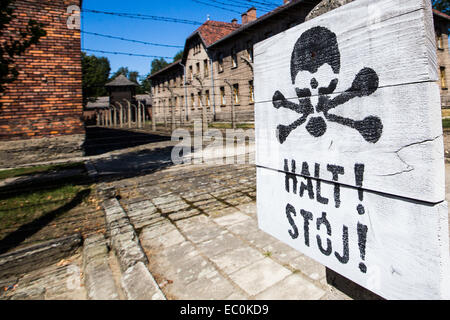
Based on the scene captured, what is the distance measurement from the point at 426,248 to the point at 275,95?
776 mm

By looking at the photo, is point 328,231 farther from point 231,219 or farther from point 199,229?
point 231,219

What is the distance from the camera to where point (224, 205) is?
3939mm

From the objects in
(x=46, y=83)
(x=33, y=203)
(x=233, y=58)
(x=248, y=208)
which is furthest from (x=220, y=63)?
(x=248, y=208)

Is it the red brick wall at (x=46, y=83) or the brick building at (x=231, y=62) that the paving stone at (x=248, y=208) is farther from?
the brick building at (x=231, y=62)

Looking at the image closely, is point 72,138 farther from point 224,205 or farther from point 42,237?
point 224,205

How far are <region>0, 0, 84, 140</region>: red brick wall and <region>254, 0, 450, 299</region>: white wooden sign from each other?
27.4 ft

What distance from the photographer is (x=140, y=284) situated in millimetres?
2090

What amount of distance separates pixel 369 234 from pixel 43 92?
8971 mm

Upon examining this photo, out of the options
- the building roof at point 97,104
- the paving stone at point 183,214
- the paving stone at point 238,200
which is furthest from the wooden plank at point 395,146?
the building roof at point 97,104

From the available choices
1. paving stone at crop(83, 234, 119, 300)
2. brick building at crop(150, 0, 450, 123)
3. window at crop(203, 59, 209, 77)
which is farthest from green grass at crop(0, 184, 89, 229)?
→ window at crop(203, 59, 209, 77)

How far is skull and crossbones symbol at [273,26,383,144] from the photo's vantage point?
83cm

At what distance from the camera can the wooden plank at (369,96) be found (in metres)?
0.71

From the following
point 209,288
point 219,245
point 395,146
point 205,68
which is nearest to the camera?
point 395,146

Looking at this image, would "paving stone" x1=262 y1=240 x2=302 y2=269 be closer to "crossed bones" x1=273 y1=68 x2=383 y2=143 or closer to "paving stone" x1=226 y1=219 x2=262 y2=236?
"paving stone" x1=226 y1=219 x2=262 y2=236
